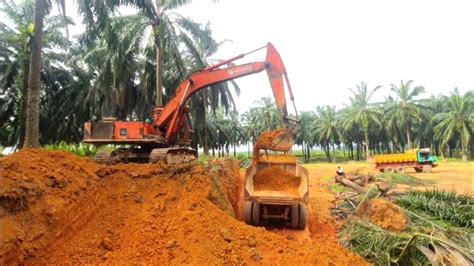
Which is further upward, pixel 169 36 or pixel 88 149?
pixel 169 36

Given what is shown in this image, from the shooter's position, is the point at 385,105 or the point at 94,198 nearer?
the point at 94,198

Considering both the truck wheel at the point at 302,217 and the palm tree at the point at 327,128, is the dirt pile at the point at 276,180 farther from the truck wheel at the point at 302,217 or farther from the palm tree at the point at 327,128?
the palm tree at the point at 327,128

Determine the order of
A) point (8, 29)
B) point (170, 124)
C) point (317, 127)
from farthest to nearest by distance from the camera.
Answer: point (317, 127)
point (8, 29)
point (170, 124)

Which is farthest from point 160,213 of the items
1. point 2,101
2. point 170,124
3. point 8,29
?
point 2,101

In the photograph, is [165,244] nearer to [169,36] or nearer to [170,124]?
[170,124]

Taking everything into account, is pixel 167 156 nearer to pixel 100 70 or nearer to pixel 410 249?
pixel 410 249

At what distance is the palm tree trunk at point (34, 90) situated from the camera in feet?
40.7

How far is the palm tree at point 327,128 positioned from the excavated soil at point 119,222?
56735mm

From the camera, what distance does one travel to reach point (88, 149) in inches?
786

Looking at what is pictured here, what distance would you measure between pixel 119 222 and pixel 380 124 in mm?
52809

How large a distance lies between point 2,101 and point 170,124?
22996 mm

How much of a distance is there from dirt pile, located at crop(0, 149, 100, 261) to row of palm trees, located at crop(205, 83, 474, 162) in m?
37.1

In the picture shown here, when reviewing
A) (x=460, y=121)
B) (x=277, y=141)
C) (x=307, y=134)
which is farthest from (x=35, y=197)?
(x=307, y=134)

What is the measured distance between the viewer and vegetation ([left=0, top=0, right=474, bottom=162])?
20.8 m
